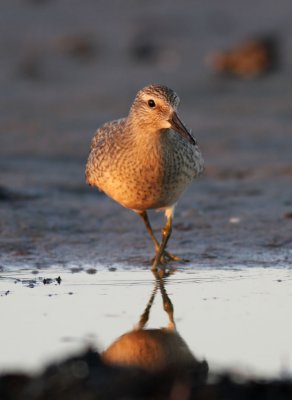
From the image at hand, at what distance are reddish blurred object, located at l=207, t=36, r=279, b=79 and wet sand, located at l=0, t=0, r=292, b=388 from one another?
0.15m

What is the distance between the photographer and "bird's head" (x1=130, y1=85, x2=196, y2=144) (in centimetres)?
899

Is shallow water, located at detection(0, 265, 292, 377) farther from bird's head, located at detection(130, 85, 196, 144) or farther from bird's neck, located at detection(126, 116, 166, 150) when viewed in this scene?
bird's head, located at detection(130, 85, 196, 144)

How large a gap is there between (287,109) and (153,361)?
9115 mm

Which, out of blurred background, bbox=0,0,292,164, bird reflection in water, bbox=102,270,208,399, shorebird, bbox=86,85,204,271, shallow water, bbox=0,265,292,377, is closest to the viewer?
bird reflection in water, bbox=102,270,208,399

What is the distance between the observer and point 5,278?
9.18 metres

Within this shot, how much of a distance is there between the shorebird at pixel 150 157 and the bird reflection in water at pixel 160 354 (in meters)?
1.69

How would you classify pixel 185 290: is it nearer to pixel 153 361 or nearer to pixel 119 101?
pixel 153 361

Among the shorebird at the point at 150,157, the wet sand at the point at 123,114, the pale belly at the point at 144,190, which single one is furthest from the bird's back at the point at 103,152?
the wet sand at the point at 123,114

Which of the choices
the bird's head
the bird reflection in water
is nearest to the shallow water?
the bird reflection in water

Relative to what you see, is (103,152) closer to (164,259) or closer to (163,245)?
(163,245)

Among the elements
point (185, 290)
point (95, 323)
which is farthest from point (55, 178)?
point (95, 323)

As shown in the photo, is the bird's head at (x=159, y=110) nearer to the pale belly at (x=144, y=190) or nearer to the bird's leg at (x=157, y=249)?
the pale belly at (x=144, y=190)

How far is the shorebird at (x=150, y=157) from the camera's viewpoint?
9180 mm

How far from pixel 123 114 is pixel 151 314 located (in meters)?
7.82
